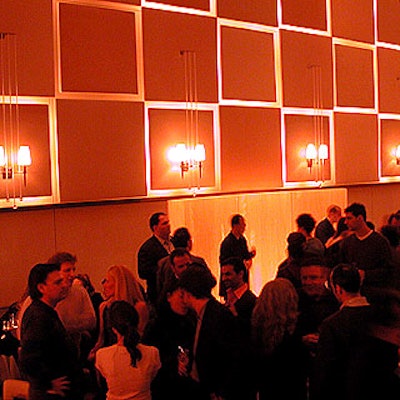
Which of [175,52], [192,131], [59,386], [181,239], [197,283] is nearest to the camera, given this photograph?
[197,283]

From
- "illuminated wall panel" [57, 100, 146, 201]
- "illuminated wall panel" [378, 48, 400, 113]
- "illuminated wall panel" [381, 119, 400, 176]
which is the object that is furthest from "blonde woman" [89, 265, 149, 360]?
"illuminated wall panel" [378, 48, 400, 113]

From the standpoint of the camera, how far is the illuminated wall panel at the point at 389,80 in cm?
1227

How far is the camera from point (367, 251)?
621 cm

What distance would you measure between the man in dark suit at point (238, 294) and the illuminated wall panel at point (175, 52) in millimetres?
4492

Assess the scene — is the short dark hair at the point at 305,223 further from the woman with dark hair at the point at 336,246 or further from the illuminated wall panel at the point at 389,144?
the illuminated wall panel at the point at 389,144

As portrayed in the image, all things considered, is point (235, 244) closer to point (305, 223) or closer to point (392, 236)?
point (305, 223)

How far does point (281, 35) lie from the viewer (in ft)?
34.6

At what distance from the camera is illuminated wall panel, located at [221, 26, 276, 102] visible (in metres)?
9.80

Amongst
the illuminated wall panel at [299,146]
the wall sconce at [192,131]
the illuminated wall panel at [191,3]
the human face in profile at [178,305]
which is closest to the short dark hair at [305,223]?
the wall sconce at [192,131]

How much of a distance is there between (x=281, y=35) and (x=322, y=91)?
3.67 feet

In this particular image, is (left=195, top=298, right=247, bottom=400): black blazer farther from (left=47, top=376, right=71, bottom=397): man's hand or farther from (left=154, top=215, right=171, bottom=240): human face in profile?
(left=154, top=215, right=171, bottom=240): human face in profile

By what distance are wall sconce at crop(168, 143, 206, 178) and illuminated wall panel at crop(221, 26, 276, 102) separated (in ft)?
3.13

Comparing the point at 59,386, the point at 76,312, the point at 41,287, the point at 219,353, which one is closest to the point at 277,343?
the point at 219,353

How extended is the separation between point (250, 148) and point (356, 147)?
2384mm
